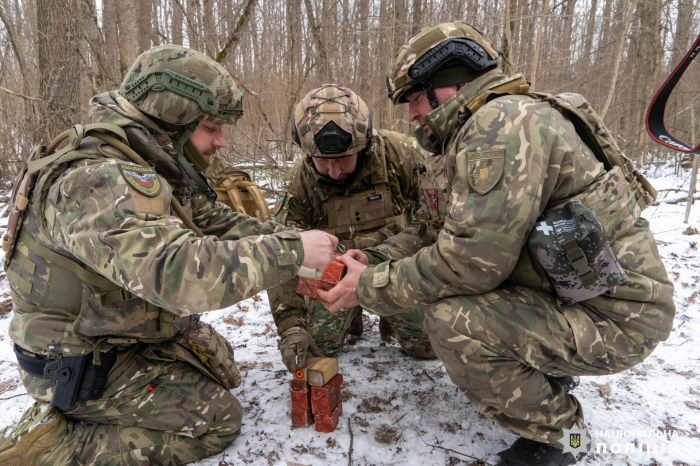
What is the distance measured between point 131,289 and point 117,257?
137 millimetres

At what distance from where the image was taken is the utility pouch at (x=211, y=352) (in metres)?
2.49

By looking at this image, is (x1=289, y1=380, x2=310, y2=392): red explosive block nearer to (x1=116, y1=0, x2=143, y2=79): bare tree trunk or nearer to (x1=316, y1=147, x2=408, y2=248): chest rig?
(x1=316, y1=147, x2=408, y2=248): chest rig

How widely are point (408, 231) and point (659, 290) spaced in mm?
1560

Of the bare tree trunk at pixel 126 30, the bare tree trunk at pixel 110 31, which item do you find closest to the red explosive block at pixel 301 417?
the bare tree trunk at pixel 126 30

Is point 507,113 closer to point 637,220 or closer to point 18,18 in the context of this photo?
point 637,220

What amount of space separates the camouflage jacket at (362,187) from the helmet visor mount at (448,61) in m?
1.43

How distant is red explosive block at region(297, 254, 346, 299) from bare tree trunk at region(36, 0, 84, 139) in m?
6.49

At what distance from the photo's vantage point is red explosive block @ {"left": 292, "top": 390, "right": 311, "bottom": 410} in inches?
95.0

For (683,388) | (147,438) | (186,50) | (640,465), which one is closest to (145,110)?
(186,50)

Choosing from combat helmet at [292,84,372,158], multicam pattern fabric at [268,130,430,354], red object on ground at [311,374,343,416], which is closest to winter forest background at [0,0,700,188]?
multicam pattern fabric at [268,130,430,354]

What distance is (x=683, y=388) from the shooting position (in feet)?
8.96

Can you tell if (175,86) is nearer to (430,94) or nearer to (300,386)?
(430,94)

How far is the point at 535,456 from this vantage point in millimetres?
2076

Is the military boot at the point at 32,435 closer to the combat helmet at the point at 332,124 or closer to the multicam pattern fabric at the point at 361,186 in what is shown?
the multicam pattern fabric at the point at 361,186
